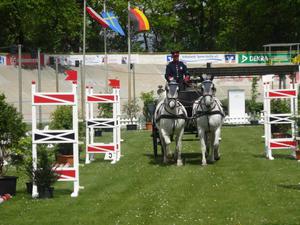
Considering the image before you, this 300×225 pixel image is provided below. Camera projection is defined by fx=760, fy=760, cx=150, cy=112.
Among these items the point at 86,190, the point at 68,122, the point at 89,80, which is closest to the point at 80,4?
the point at 89,80

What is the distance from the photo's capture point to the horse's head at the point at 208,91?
62.5ft

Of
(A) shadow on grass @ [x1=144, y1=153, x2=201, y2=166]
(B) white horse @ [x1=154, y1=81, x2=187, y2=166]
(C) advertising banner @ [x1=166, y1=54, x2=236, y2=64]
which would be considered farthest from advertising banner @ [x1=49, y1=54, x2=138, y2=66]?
(B) white horse @ [x1=154, y1=81, x2=187, y2=166]

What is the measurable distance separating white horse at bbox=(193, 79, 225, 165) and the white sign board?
91.1 feet

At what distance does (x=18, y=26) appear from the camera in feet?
260

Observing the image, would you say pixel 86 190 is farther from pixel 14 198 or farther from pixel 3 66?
pixel 3 66

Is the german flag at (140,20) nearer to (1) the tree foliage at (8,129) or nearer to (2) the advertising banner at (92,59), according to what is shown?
(2) the advertising banner at (92,59)

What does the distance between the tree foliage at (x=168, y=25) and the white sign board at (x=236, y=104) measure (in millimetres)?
34185

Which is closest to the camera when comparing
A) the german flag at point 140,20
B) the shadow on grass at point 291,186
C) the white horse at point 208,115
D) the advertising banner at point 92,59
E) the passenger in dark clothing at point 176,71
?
the shadow on grass at point 291,186

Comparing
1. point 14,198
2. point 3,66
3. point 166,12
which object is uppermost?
point 166,12

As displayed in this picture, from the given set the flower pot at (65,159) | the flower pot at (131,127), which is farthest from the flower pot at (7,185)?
the flower pot at (131,127)

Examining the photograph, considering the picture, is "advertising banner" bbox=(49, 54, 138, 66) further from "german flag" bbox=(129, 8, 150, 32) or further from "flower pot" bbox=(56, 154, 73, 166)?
"flower pot" bbox=(56, 154, 73, 166)

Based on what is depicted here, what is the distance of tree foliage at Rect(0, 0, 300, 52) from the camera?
78875mm

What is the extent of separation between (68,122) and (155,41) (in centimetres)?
8010

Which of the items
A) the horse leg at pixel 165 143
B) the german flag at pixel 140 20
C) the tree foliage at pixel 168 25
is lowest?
the horse leg at pixel 165 143
